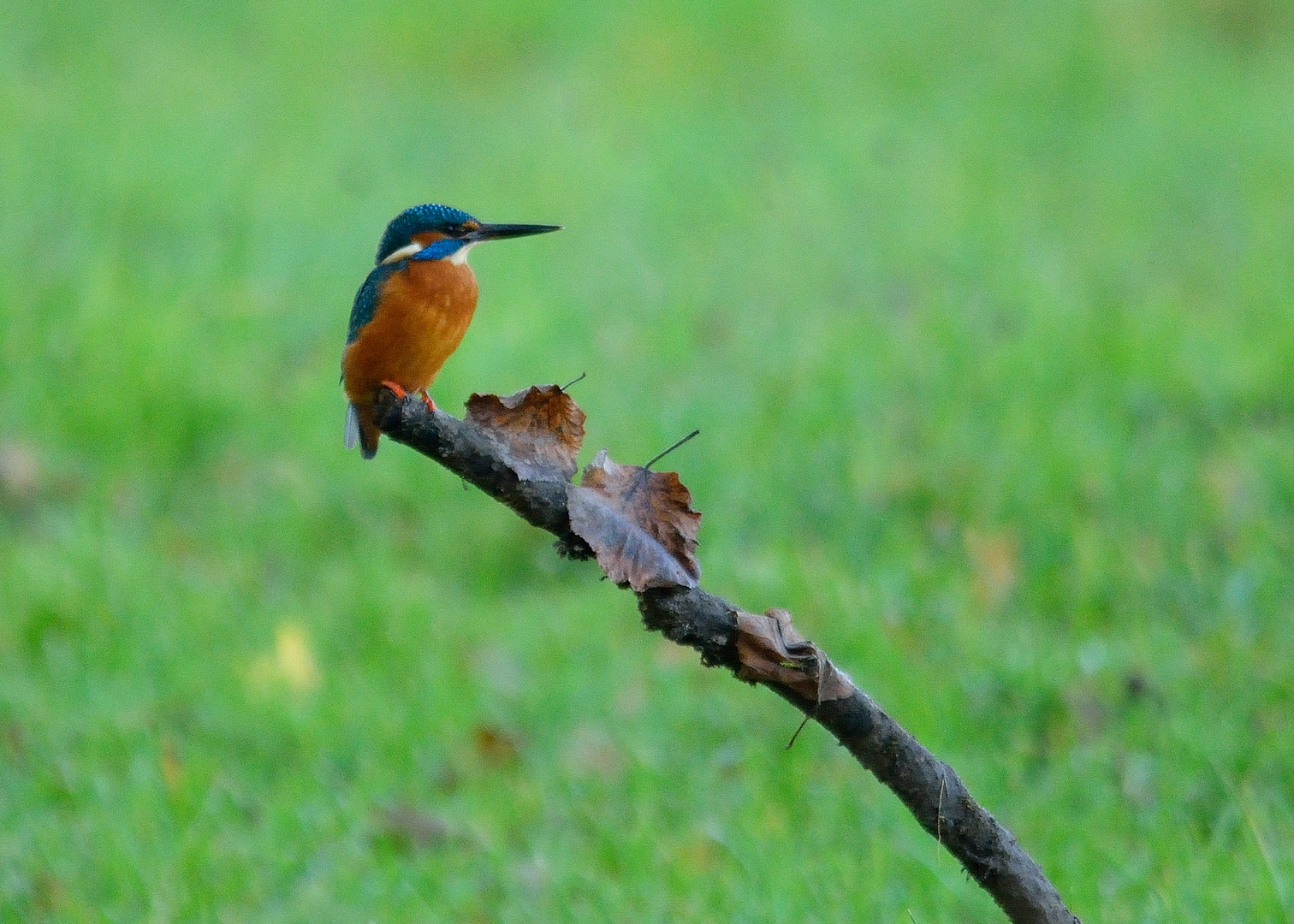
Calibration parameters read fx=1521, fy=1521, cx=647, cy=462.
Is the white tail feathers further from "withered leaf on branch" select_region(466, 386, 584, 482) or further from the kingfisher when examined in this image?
"withered leaf on branch" select_region(466, 386, 584, 482)

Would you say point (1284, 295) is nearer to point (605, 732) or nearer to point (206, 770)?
point (605, 732)

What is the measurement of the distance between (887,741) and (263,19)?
29.5 feet

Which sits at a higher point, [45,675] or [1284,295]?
[1284,295]

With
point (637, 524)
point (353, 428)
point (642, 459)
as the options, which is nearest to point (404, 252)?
point (353, 428)

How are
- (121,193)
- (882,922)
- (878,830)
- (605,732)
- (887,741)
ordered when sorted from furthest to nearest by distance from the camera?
(121,193) < (605,732) < (878,830) < (882,922) < (887,741)

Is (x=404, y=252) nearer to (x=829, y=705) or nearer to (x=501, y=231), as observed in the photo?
(x=501, y=231)

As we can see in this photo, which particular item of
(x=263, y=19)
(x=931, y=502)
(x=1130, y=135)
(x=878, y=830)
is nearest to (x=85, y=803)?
(x=878, y=830)

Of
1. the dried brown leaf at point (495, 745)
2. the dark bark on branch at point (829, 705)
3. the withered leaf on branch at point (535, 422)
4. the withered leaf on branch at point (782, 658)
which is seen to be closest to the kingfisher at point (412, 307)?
the dark bark on branch at point (829, 705)

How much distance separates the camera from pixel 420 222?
8.07ft

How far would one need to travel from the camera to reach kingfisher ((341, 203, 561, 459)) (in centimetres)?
233

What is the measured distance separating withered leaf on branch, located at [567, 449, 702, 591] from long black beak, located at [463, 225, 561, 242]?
0.39 m

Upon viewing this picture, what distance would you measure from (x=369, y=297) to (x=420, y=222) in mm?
150

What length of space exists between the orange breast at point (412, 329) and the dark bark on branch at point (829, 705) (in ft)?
0.72

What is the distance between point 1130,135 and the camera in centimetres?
822
